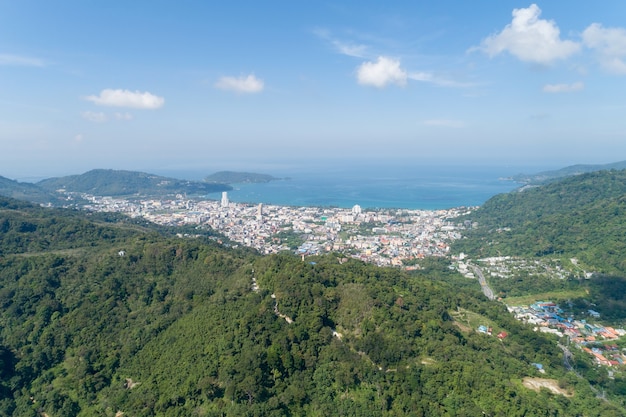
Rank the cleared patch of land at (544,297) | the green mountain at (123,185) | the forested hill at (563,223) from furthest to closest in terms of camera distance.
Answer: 1. the green mountain at (123,185)
2. the forested hill at (563,223)
3. the cleared patch of land at (544,297)

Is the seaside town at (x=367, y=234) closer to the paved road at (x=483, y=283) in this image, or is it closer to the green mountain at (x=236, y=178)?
the paved road at (x=483, y=283)

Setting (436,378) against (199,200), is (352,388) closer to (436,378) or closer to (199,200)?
(436,378)

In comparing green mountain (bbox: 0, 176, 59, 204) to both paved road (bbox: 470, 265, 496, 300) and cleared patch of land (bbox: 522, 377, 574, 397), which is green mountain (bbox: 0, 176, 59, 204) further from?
cleared patch of land (bbox: 522, 377, 574, 397)

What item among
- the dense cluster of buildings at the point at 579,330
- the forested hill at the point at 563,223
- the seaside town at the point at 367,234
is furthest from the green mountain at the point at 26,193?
the dense cluster of buildings at the point at 579,330

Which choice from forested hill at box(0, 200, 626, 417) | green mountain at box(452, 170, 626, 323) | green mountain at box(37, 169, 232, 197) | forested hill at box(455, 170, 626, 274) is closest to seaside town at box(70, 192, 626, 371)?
green mountain at box(452, 170, 626, 323)

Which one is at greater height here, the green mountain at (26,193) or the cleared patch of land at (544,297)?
the green mountain at (26,193)

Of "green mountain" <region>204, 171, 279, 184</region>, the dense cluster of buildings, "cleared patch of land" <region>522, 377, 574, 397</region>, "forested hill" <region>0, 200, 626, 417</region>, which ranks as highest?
"green mountain" <region>204, 171, 279, 184</region>

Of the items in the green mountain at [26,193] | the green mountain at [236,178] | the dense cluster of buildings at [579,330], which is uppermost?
the green mountain at [236,178]
